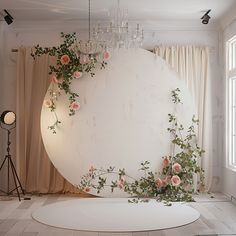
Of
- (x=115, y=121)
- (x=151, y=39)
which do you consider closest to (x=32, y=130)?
(x=115, y=121)

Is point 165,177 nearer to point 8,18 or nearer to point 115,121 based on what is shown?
point 115,121

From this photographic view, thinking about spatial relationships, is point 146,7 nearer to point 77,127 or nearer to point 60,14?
point 60,14

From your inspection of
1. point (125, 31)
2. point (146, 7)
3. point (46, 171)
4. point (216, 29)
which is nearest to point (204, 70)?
point (216, 29)

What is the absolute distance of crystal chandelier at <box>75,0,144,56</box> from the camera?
4764mm

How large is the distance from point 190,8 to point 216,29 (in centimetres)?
92

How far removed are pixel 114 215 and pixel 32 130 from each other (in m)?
2.09

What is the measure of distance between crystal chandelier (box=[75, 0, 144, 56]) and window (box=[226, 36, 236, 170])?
4.44 ft

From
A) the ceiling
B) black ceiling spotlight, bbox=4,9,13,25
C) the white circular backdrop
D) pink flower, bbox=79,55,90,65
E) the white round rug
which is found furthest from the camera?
black ceiling spotlight, bbox=4,9,13,25

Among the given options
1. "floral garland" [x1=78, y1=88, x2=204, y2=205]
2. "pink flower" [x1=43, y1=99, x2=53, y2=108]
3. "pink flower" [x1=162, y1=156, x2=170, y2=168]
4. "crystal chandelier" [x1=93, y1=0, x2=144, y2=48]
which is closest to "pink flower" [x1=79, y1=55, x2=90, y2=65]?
"crystal chandelier" [x1=93, y1=0, x2=144, y2=48]

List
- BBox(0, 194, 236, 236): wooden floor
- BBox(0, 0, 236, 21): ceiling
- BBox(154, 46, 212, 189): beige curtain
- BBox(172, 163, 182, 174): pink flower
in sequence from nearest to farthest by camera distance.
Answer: BBox(0, 194, 236, 236): wooden floor, BBox(0, 0, 236, 21): ceiling, BBox(172, 163, 182, 174): pink flower, BBox(154, 46, 212, 189): beige curtain

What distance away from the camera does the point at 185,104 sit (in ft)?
18.7

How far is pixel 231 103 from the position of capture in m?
5.93

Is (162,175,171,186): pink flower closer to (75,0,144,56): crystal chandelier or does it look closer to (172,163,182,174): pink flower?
(172,163,182,174): pink flower

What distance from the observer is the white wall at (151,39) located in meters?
6.10
